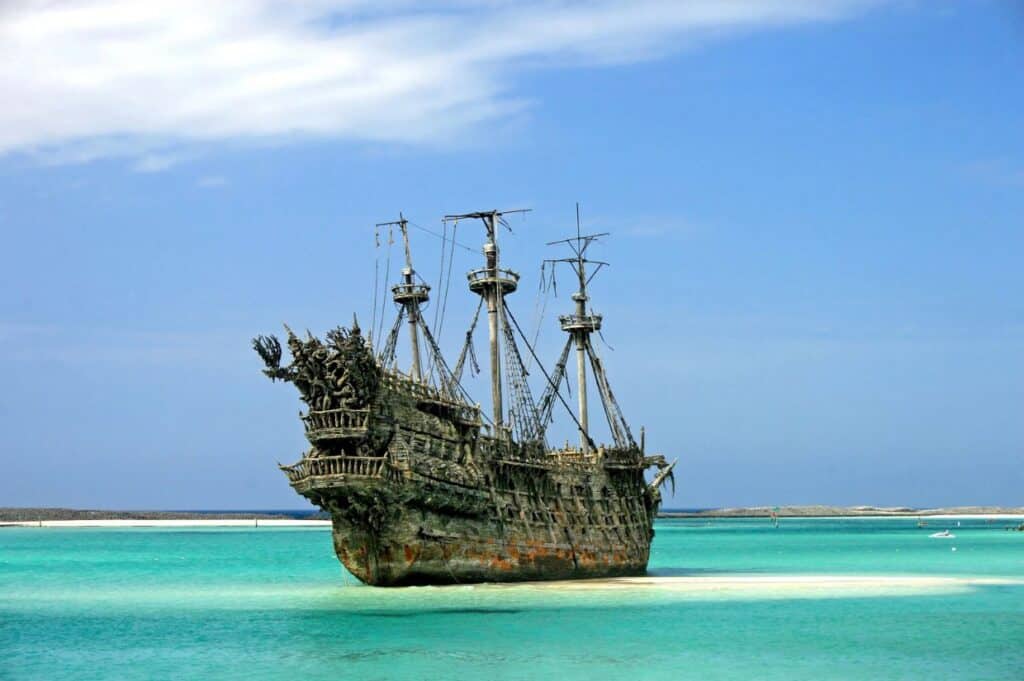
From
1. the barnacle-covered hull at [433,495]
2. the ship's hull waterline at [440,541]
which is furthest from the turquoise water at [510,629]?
the barnacle-covered hull at [433,495]

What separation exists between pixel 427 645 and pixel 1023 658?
1283cm

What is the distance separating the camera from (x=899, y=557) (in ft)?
211

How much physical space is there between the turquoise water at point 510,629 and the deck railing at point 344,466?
3.82 metres

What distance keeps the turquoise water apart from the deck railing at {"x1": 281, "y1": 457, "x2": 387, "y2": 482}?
3823 mm

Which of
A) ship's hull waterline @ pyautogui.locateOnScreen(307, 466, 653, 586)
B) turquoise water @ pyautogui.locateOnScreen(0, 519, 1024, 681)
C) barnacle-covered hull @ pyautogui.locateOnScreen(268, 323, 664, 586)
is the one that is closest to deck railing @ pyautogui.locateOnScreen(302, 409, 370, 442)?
barnacle-covered hull @ pyautogui.locateOnScreen(268, 323, 664, 586)

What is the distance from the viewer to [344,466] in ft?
112

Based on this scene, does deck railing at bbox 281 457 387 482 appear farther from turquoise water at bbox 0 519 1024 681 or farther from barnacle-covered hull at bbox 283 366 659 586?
turquoise water at bbox 0 519 1024 681

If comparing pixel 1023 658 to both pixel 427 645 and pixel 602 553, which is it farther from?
pixel 602 553

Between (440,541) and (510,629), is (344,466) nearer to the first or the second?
(440,541)

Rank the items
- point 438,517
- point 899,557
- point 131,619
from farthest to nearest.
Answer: point 899,557
point 438,517
point 131,619

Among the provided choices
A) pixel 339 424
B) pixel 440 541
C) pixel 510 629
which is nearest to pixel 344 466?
pixel 339 424

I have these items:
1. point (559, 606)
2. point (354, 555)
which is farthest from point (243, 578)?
point (559, 606)

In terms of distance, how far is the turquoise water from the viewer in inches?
920

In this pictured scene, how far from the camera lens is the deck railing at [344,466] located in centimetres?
3384
